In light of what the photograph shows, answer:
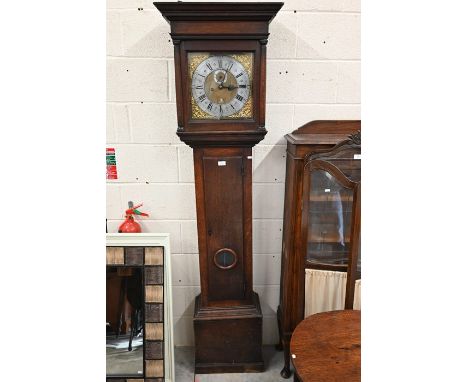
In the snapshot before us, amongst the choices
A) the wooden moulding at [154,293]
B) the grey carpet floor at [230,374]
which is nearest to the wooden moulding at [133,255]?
the wooden moulding at [154,293]

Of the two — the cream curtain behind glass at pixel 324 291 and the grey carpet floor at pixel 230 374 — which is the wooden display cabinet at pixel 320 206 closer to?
the cream curtain behind glass at pixel 324 291

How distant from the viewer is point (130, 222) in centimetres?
180

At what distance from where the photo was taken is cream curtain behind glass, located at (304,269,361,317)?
1679 mm

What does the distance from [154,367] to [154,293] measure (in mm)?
360

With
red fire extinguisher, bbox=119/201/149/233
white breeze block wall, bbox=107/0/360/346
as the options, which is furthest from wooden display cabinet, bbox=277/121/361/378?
red fire extinguisher, bbox=119/201/149/233

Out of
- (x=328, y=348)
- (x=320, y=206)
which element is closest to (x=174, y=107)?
(x=320, y=206)

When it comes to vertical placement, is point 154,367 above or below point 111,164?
below

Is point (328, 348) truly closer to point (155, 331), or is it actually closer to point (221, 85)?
point (155, 331)

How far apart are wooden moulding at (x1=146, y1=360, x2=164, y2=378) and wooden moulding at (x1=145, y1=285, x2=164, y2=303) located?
30 centimetres

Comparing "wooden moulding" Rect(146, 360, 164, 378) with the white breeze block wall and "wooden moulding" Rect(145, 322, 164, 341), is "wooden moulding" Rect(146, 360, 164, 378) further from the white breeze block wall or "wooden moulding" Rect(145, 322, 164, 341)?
the white breeze block wall

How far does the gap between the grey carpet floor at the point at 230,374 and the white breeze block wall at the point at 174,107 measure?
20.4 inches
